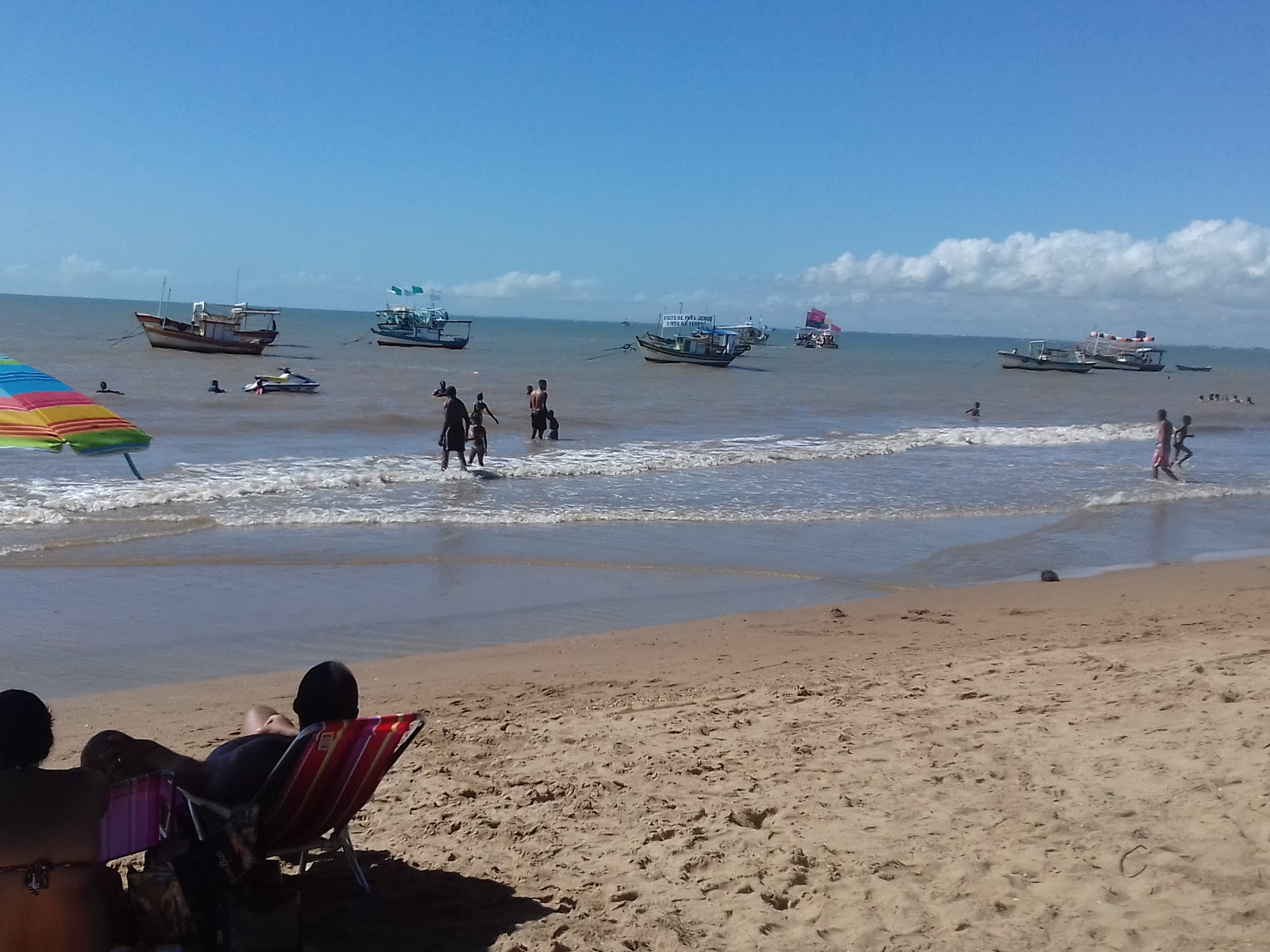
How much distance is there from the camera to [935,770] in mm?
5148

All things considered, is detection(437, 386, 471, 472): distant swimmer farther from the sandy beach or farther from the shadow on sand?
the shadow on sand

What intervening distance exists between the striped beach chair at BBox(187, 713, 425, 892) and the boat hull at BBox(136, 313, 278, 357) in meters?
53.7

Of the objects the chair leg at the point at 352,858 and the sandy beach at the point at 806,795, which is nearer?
the sandy beach at the point at 806,795

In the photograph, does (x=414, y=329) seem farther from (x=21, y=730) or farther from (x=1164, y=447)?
(x=21, y=730)

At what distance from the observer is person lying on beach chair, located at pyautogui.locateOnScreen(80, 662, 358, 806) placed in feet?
12.3

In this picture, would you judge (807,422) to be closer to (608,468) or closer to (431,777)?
(608,468)

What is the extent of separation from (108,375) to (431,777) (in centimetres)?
4199

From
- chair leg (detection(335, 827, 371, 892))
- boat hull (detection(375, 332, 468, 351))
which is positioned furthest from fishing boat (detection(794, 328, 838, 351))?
chair leg (detection(335, 827, 371, 892))

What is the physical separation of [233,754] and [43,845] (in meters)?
0.66

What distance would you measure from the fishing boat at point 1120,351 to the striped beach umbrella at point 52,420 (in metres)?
77.9

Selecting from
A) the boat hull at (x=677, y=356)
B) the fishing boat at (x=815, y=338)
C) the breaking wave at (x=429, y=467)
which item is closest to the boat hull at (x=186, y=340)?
the boat hull at (x=677, y=356)

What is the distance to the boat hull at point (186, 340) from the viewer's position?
5309 cm

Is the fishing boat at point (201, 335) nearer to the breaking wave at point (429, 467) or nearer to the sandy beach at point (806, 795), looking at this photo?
the breaking wave at point (429, 467)

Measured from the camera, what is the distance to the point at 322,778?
377 cm
